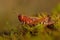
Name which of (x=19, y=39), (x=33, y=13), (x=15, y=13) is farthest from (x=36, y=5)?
(x=19, y=39)

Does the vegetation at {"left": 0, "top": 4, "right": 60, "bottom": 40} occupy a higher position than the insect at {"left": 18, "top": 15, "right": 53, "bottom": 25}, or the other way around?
the insect at {"left": 18, "top": 15, "right": 53, "bottom": 25}

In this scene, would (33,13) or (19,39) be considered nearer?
(19,39)

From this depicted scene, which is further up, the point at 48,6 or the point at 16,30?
the point at 48,6

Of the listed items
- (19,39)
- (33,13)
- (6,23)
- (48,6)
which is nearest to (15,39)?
(19,39)

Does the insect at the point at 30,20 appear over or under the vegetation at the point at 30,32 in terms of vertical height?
over

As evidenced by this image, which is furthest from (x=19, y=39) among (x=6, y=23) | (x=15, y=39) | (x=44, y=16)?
(x=44, y=16)

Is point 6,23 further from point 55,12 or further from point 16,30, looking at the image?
point 55,12

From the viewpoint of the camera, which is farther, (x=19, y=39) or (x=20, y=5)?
(x=20, y=5)

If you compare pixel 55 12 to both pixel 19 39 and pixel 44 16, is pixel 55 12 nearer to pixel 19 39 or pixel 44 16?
pixel 44 16

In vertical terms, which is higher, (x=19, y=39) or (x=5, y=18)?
(x=5, y=18)
